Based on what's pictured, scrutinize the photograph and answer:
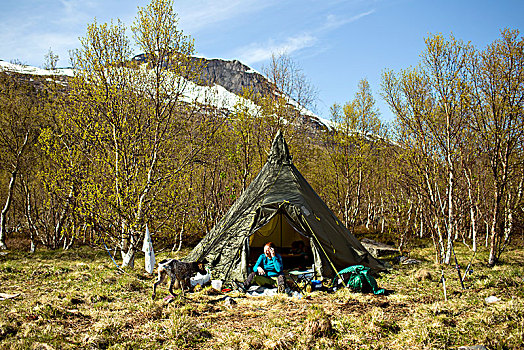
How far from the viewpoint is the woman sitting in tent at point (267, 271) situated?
8945 mm

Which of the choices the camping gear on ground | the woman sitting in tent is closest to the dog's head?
the woman sitting in tent

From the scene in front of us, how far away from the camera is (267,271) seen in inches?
361

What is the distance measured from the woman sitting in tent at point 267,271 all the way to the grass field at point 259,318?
71cm

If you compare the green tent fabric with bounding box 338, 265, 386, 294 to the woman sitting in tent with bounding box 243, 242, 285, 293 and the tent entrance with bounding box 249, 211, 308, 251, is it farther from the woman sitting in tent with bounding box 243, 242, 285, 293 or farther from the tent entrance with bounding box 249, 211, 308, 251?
the tent entrance with bounding box 249, 211, 308, 251

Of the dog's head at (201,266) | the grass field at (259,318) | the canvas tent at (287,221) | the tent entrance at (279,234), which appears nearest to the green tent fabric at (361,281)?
the grass field at (259,318)

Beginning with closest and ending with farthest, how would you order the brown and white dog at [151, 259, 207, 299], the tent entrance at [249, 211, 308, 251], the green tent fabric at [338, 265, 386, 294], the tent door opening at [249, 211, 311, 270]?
the brown and white dog at [151, 259, 207, 299], the green tent fabric at [338, 265, 386, 294], the tent door opening at [249, 211, 311, 270], the tent entrance at [249, 211, 308, 251]

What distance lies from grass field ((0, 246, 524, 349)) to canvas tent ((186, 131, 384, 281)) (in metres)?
1.18

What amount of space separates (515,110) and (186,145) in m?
13.0

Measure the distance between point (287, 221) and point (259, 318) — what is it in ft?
13.4

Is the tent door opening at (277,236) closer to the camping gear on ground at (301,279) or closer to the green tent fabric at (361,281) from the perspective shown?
the camping gear on ground at (301,279)

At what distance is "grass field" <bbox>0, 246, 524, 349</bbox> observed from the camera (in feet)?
17.1

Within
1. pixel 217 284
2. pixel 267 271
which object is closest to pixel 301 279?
pixel 267 271

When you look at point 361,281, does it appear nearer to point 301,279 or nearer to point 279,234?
point 301,279

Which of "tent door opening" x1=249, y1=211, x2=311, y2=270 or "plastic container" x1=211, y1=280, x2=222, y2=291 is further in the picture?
"tent door opening" x1=249, y1=211, x2=311, y2=270
